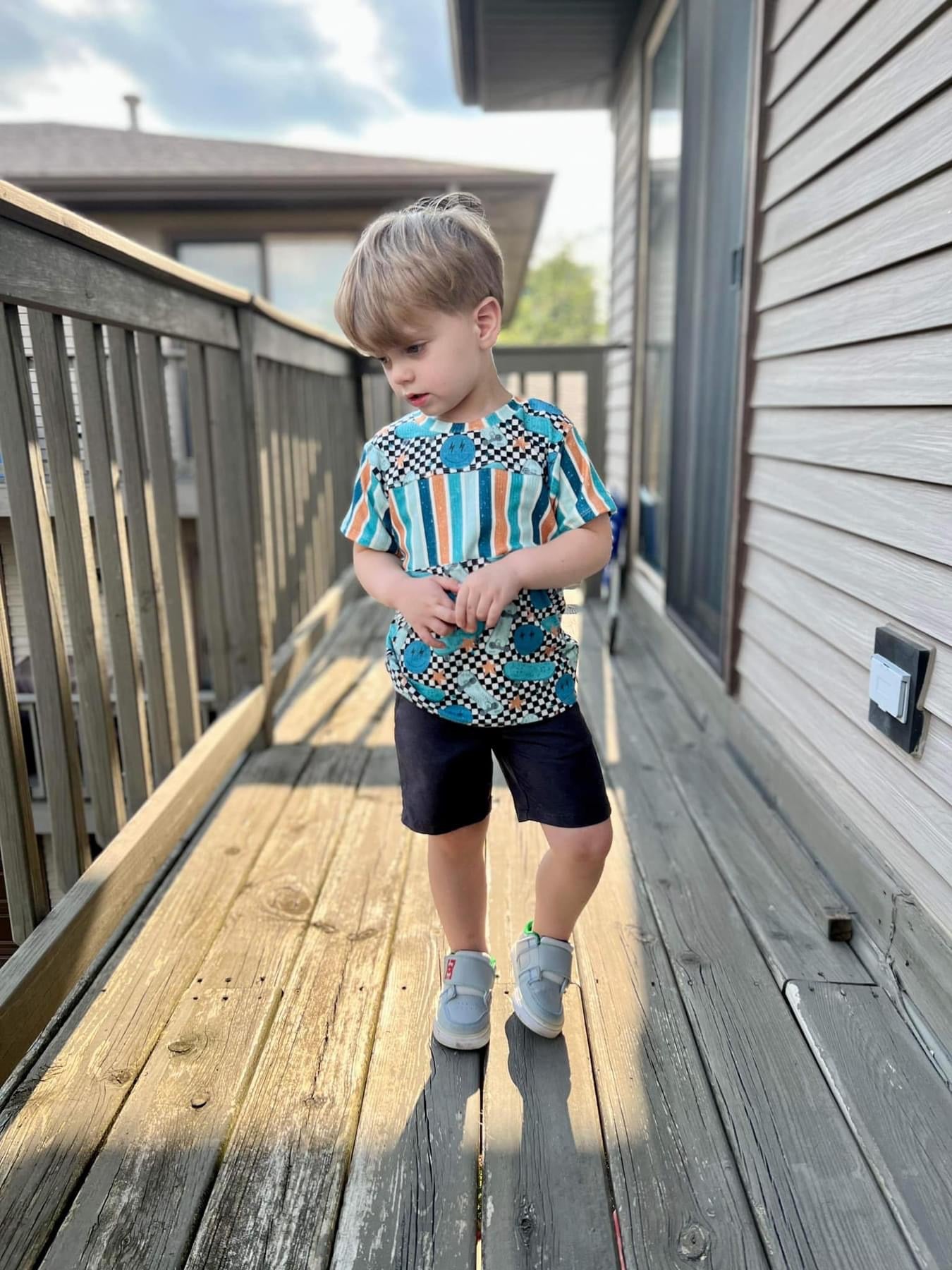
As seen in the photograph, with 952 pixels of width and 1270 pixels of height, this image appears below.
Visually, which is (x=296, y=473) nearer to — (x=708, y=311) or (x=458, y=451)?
(x=708, y=311)

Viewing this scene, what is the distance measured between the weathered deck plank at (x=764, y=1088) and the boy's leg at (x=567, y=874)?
0.26m

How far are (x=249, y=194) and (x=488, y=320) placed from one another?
682 centimetres

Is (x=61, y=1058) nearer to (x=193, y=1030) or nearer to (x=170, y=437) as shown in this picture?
(x=193, y=1030)

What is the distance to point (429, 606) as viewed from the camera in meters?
1.19

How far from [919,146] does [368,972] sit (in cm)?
165

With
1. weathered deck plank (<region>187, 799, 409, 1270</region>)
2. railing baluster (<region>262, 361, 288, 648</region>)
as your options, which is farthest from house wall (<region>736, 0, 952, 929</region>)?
railing baluster (<region>262, 361, 288, 648</region>)

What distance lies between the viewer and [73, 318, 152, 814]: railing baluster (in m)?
1.63

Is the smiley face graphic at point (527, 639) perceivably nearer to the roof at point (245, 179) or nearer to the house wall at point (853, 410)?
the house wall at point (853, 410)

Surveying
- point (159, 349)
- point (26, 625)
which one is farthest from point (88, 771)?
point (159, 349)

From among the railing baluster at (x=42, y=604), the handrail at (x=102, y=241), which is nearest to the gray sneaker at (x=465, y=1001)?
the railing baluster at (x=42, y=604)

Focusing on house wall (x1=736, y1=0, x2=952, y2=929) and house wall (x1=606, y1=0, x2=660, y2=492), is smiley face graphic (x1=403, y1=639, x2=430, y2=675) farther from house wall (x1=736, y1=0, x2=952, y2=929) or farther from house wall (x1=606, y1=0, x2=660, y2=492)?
house wall (x1=606, y1=0, x2=660, y2=492)

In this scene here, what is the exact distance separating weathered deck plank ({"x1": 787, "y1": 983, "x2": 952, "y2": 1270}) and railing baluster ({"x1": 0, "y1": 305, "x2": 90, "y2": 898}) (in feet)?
4.02

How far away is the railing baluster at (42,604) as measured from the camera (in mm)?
1298

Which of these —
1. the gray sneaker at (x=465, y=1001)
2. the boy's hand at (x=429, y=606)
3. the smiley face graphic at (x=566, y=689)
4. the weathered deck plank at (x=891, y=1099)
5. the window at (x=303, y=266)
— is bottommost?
the weathered deck plank at (x=891, y=1099)
